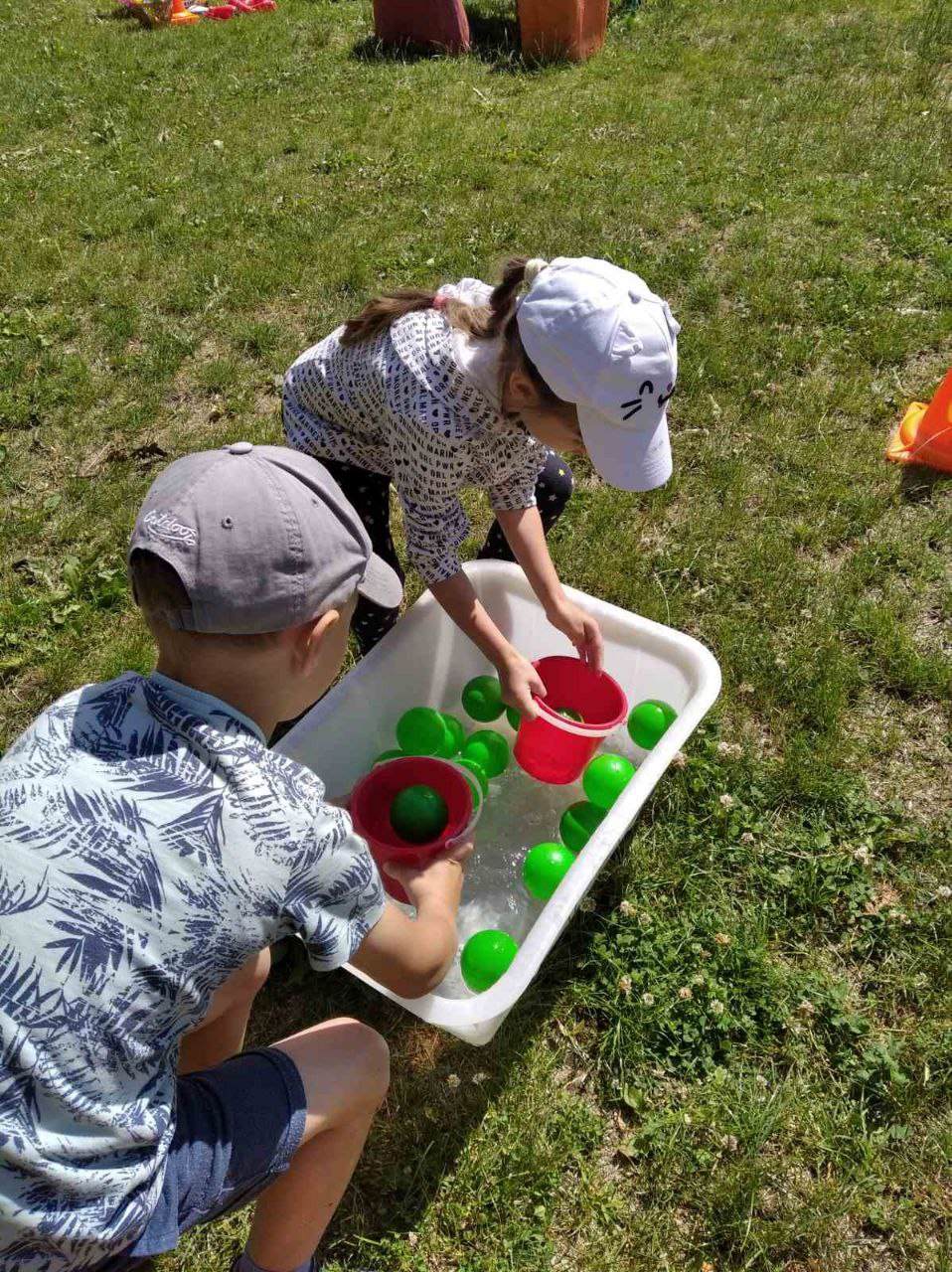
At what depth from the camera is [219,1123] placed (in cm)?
124

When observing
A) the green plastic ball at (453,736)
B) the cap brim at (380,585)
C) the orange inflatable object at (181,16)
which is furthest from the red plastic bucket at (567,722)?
the orange inflatable object at (181,16)

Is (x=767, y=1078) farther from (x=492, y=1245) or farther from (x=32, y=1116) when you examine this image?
(x=32, y=1116)

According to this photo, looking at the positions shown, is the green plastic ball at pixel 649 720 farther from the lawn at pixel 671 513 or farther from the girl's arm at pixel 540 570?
the girl's arm at pixel 540 570

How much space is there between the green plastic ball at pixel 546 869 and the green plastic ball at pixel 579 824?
0.28 ft

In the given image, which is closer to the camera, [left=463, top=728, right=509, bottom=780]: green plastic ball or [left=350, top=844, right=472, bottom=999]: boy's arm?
[left=350, top=844, right=472, bottom=999]: boy's arm

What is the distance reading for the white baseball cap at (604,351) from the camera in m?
1.60

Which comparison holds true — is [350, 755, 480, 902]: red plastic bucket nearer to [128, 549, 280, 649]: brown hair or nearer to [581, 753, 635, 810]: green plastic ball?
[581, 753, 635, 810]: green plastic ball

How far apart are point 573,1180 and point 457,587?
114cm

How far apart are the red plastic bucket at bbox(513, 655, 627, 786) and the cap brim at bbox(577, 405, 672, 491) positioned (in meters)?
0.59

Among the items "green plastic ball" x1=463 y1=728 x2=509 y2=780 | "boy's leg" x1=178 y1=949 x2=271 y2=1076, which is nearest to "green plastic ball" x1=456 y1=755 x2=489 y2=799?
"green plastic ball" x1=463 y1=728 x2=509 y2=780

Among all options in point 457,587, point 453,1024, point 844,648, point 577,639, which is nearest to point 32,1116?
point 453,1024

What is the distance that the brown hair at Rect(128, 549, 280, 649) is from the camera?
1.14 metres

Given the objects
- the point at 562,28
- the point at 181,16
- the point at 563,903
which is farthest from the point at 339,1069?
the point at 181,16

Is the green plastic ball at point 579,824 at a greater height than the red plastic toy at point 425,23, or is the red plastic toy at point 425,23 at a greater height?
the red plastic toy at point 425,23
